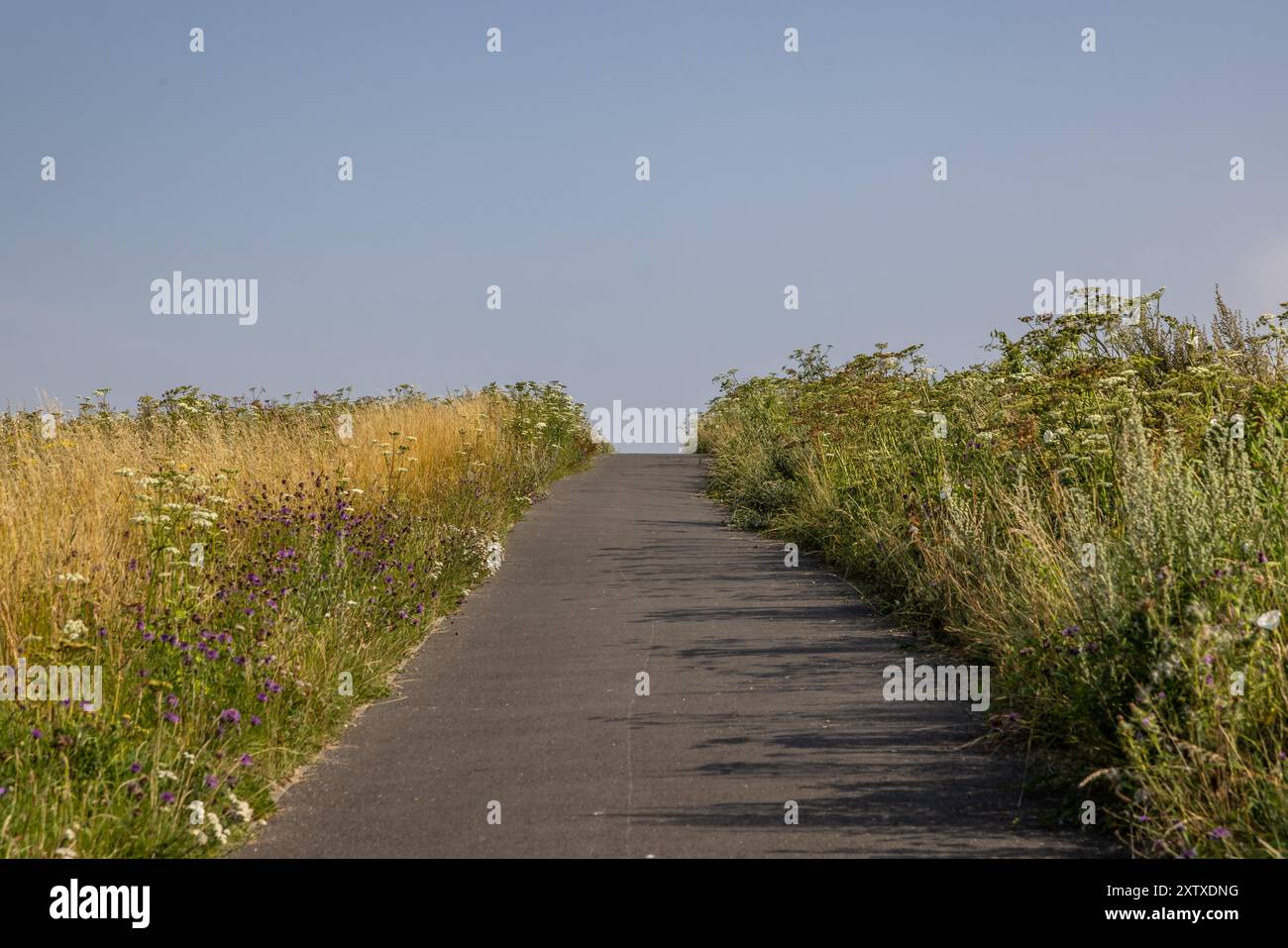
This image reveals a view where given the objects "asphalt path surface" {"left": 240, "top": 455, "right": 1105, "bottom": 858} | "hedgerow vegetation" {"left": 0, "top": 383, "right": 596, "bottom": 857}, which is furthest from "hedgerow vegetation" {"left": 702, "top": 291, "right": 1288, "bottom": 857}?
"hedgerow vegetation" {"left": 0, "top": 383, "right": 596, "bottom": 857}

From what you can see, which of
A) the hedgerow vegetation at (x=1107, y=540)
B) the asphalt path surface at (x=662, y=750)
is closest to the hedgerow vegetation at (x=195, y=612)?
the asphalt path surface at (x=662, y=750)

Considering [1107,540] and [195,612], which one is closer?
[1107,540]

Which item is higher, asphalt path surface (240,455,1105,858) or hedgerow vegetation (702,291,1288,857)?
hedgerow vegetation (702,291,1288,857)

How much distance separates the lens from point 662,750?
6875 millimetres

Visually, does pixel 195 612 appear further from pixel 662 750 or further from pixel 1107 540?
pixel 1107 540

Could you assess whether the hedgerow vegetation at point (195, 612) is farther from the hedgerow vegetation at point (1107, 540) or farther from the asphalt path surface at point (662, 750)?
the hedgerow vegetation at point (1107, 540)

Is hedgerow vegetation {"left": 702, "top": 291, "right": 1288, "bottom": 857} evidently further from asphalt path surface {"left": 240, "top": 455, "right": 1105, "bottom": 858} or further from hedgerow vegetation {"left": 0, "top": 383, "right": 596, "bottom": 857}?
hedgerow vegetation {"left": 0, "top": 383, "right": 596, "bottom": 857}

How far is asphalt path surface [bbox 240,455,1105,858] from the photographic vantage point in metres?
5.56

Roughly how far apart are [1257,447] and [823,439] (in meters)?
8.96

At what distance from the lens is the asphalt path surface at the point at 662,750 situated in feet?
18.2

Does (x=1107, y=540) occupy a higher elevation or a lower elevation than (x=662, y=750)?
higher

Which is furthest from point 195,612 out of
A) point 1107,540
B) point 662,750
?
point 1107,540

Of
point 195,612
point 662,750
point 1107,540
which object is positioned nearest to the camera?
point 662,750

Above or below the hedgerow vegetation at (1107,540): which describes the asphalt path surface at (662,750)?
below
